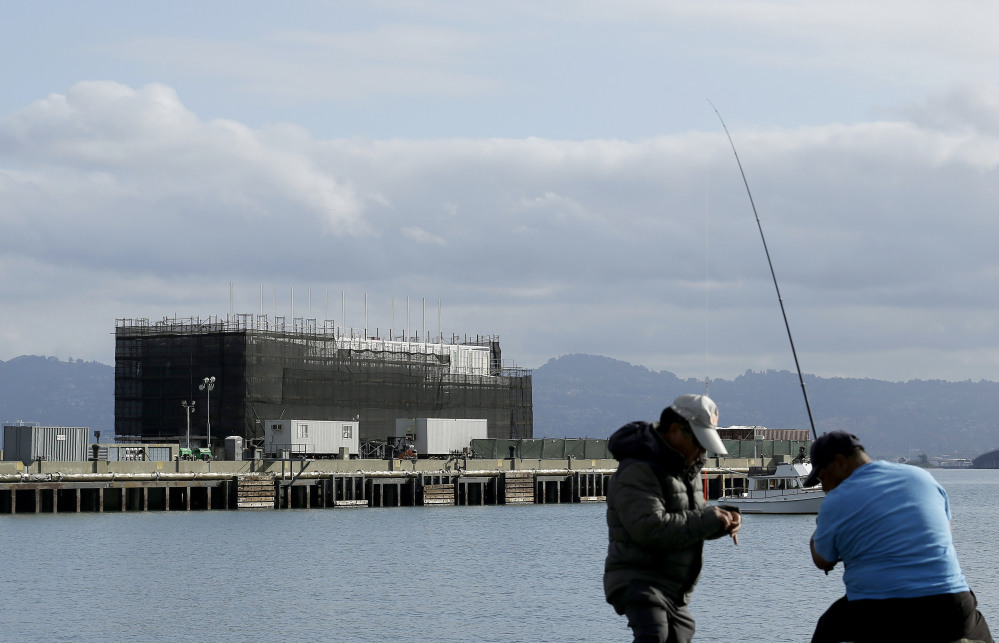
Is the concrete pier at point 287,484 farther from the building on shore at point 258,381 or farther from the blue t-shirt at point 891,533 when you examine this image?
the blue t-shirt at point 891,533

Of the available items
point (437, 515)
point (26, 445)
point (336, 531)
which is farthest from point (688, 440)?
point (26, 445)

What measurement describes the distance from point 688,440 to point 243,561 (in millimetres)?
40234

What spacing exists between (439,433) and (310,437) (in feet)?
42.6

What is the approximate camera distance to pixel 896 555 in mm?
8727

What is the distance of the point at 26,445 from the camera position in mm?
78000

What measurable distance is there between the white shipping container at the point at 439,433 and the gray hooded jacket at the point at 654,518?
9521 cm

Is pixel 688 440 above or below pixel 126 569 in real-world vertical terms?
above

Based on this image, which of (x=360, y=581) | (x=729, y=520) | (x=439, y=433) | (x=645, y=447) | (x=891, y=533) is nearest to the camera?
(x=891, y=533)

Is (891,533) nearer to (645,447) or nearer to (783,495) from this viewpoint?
(645,447)

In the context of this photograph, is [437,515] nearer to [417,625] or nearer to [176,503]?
[176,503]

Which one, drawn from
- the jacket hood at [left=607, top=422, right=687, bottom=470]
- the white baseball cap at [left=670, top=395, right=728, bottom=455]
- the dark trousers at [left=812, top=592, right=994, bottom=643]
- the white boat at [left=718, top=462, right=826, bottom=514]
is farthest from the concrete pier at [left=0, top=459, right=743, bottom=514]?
the dark trousers at [left=812, top=592, right=994, bottom=643]

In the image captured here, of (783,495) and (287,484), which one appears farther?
(287,484)

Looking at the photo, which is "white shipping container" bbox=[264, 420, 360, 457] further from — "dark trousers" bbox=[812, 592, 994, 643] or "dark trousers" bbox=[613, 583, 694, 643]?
"dark trousers" bbox=[812, 592, 994, 643]

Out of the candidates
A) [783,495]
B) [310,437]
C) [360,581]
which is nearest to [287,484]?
[310,437]
